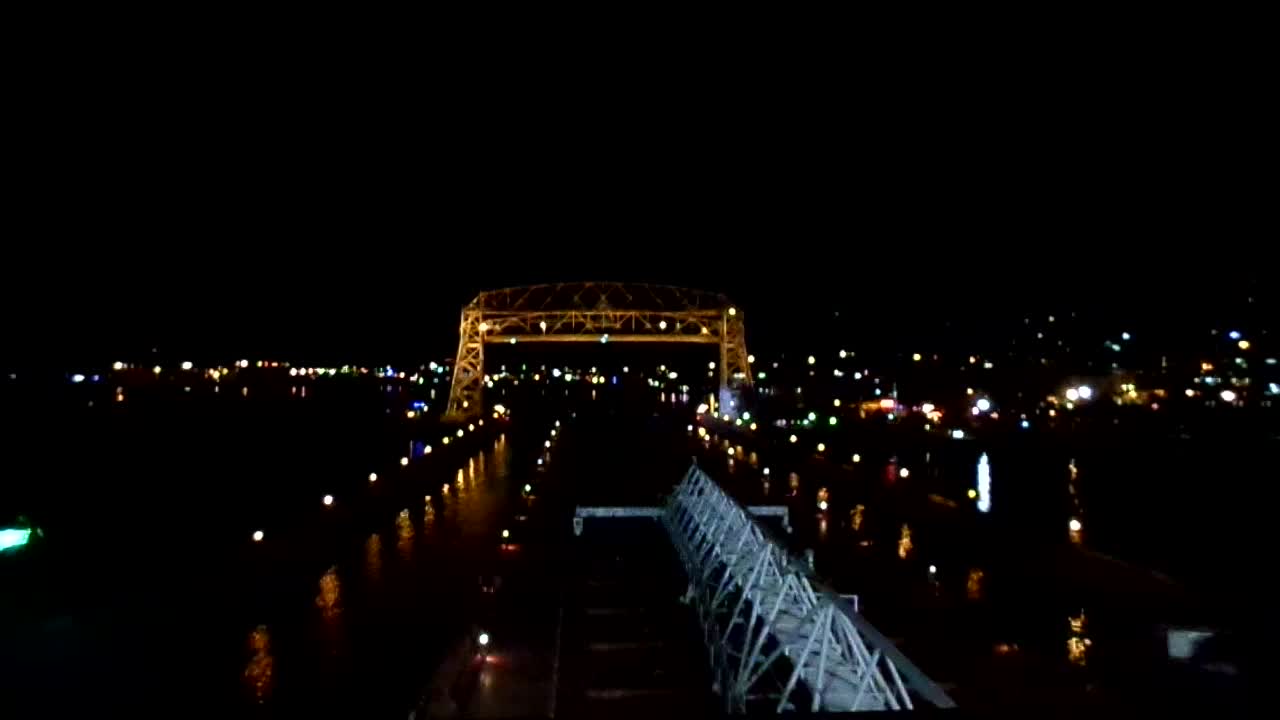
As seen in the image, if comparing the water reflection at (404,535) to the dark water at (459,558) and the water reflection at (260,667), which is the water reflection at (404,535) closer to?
the dark water at (459,558)

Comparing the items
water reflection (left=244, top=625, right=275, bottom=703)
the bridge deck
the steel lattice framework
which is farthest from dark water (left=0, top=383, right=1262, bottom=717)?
the steel lattice framework

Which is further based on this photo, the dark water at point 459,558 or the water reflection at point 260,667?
the dark water at point 459,558

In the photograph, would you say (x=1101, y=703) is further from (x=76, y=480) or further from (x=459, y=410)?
(x=459, y=410)

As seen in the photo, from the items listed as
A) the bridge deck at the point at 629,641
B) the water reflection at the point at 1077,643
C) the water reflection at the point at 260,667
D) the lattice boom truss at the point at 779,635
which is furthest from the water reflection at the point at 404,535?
the water reflection at the point at 1077,643

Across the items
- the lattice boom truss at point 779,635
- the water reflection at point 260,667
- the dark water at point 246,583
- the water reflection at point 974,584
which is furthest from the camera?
the water reflection at point 974,584

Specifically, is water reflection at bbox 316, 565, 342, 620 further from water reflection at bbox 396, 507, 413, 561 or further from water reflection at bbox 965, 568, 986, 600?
water reflection at bbox 965, 568, 986, 600

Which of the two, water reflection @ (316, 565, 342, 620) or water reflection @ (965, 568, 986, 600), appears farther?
water reflection @ (965, 568, 986, 600)
